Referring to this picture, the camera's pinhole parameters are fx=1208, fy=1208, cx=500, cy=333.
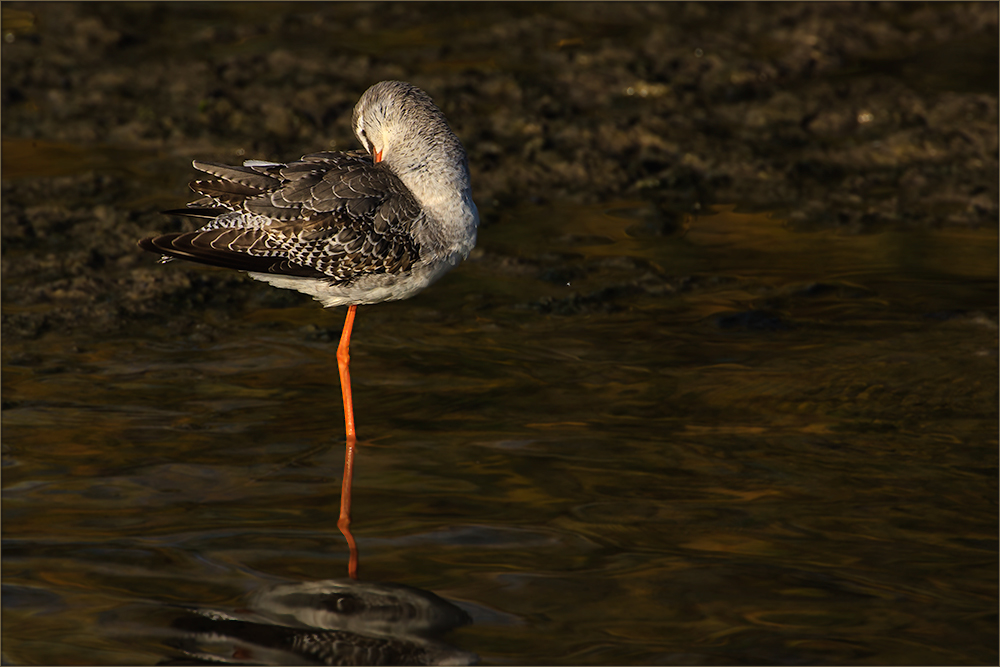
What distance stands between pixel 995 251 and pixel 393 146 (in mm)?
4954

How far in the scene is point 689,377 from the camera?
7.64 metres

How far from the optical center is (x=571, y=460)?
6715 millimetres

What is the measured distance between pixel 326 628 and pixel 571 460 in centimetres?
194

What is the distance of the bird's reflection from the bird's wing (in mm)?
1989

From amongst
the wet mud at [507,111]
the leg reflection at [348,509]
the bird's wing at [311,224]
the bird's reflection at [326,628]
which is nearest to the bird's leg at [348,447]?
the leg reflection at [348,509]

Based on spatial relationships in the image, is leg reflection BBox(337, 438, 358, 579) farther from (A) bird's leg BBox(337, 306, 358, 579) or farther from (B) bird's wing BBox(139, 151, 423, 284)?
(B) bird's wing BBox(139, 151, 423, 284)

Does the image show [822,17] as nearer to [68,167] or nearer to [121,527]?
[68,167]

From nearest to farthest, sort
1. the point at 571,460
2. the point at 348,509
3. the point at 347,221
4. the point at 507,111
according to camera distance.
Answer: the point at 348,509, the point at 571,460, the point at 347,221, the point at 507,111

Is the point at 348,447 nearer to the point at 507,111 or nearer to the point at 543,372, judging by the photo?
the point at 543,372

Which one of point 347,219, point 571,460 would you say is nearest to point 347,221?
point 347,219

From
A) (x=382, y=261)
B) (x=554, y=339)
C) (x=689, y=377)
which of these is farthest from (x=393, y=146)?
(x=689, y=377)

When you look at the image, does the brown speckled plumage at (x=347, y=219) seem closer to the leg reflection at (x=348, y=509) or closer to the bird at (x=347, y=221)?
the bird at (x=347, y=221)

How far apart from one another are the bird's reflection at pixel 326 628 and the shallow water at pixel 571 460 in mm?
102

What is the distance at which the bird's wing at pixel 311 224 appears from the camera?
6.79m
